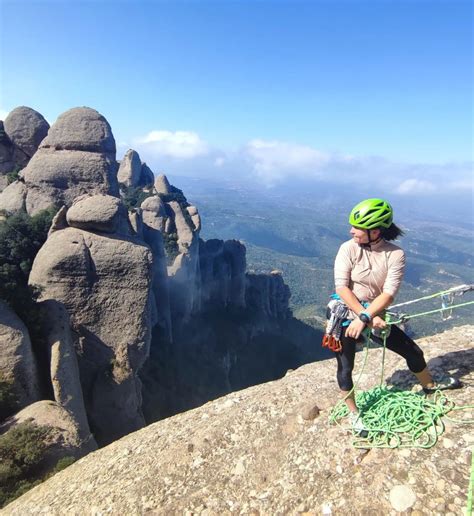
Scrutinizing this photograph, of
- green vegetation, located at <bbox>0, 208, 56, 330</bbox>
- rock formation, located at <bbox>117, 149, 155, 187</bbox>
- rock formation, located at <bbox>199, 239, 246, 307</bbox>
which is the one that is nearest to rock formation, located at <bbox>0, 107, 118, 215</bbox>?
green vegetation, located at <bbox>0, 208, 56, 330</bbox>

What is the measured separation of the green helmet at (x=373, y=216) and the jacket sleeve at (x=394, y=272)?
0.42 metres

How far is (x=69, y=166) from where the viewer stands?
79.6ft

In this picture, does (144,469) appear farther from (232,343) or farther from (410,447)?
(232,343)

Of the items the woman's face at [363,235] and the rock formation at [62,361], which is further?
the rock formation at [62,361]

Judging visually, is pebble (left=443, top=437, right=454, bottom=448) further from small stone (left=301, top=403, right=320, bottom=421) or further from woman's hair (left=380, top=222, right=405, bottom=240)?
woman's hair (left=380, top=222, right=405, bottom=240)

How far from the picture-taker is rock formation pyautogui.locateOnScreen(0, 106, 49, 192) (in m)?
30.1

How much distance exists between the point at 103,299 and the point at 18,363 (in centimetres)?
576

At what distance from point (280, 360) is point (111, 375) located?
3444cm

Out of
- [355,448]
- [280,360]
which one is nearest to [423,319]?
[280,360]

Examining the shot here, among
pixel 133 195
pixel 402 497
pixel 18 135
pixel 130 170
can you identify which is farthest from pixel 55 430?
pixel 130 170

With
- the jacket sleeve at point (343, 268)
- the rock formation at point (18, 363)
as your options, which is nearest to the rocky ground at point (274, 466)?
the jacket sleeve at point (343, 268)

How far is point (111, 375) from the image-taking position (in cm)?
1811

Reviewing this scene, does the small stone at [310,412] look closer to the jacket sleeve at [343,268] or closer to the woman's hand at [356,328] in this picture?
the woman's hand at [356,328]

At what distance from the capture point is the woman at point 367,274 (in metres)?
4.87
